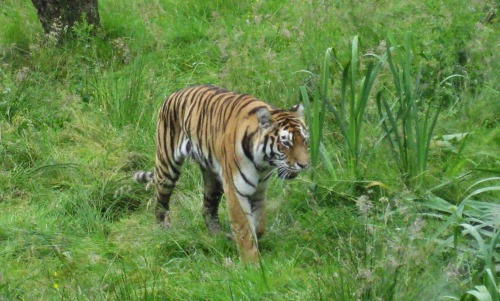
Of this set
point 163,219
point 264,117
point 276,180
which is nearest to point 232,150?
point 264,117

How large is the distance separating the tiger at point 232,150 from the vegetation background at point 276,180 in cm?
16

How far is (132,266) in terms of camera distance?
581 centimetres

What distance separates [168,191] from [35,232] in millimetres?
1006

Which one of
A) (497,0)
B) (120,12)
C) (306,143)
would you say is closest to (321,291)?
(306,143)

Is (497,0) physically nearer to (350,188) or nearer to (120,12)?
(350,188)

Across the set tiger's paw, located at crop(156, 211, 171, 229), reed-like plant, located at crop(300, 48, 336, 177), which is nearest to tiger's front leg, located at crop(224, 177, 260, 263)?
reed-like plant, located at crop(300, 48, 336, 177)

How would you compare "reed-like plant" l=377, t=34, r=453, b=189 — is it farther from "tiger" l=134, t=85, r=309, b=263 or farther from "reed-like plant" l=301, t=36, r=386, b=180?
"tiger" l=134, t=85, r=309, b=263

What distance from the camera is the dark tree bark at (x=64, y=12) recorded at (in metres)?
10.2

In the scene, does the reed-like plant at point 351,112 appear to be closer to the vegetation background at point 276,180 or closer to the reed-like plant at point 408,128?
the vegetation background at point 276,180

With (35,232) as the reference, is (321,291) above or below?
above

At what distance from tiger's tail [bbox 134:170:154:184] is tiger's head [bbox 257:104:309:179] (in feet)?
5.07

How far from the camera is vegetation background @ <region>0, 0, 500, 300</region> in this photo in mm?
4973

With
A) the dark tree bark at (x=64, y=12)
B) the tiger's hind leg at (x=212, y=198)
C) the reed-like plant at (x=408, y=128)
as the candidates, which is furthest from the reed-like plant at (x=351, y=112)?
the dark tree bark at (x=64, y=12)

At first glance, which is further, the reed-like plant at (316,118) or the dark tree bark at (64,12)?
the dark tree bark at (64,12)
